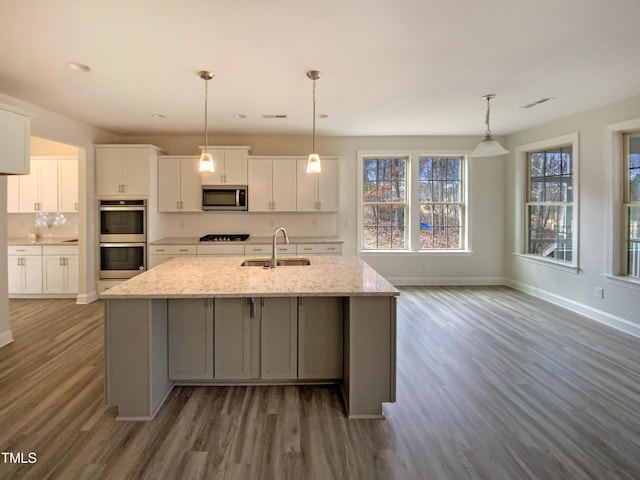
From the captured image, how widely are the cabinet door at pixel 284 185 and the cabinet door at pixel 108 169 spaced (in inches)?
88.5

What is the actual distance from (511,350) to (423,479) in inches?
82.1

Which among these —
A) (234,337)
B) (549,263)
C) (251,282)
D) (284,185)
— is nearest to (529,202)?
(549,263)

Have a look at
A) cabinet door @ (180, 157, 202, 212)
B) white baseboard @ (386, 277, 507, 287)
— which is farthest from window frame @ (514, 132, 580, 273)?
cabinet door @ (180, 157, 202, 212)

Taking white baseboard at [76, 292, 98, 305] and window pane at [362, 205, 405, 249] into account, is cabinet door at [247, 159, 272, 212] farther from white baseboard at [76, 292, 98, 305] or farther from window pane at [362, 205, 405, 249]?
white baseboard at [76, 292, 98, 305]

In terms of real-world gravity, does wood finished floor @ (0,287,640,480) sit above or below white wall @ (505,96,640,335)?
below

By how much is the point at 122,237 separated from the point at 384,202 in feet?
13.6

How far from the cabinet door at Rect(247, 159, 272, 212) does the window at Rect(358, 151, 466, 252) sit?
1603mm

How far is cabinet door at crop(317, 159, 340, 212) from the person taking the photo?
5668 millimetres

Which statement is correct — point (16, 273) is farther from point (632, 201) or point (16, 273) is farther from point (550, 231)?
point (632, 201)

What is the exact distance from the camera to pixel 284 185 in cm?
566

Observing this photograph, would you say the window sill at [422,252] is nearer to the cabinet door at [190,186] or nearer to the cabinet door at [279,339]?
the cabinet door at [190,186]

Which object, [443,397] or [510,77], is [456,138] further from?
[443,397]

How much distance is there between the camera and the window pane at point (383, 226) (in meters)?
6.26

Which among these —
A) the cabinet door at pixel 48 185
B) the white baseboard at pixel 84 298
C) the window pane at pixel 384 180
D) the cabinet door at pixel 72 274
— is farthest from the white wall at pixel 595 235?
the cabinet door at pixel 48 185
